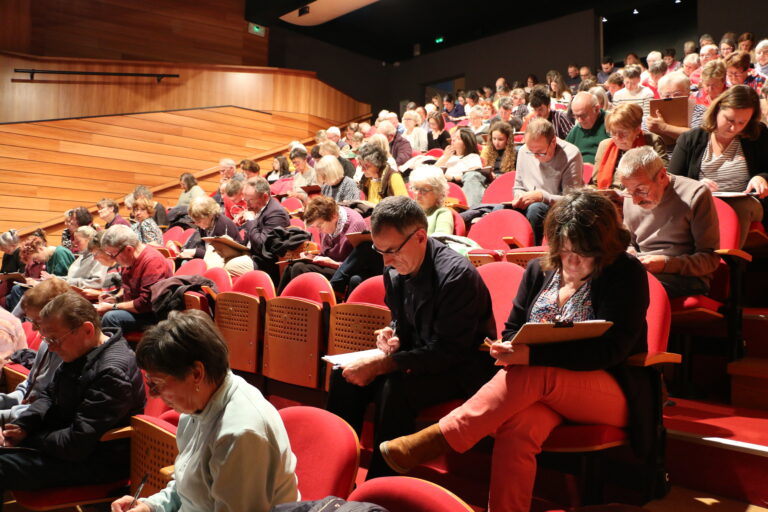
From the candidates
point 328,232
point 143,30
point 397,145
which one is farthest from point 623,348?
point 143,30

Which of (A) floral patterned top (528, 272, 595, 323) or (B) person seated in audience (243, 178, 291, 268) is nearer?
(A) floral patterned top (528, 272, 595, 323)

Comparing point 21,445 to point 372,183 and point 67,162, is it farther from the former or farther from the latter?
point 67,162

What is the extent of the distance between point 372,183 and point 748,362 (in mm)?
2715

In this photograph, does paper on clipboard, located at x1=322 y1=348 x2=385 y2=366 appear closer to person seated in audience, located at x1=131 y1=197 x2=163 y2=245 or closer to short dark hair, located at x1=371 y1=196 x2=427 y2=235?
short dark hair, located at x1=371 y1=196 x2=427 y2=235

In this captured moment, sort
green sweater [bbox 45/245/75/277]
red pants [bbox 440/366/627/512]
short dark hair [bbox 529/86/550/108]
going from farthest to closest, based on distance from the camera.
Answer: green sweater [bbox 45/245/75/277] < short dark hair [bbox 529/86/550/108] < red pants [bbox 440/366/627/512]

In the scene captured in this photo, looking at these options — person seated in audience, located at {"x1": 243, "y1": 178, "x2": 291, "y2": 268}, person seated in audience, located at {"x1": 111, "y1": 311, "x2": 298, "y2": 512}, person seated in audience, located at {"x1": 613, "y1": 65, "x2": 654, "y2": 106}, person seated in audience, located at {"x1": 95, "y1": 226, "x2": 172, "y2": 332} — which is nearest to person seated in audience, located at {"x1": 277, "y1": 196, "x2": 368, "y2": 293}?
person seated in audience, located at {"x1": 243, "y1": 178, "x2": 291, "y2": 268}

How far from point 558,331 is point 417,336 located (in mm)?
507

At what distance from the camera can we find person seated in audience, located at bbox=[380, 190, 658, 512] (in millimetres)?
1384

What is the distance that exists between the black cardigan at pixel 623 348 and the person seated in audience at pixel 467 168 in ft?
8.62

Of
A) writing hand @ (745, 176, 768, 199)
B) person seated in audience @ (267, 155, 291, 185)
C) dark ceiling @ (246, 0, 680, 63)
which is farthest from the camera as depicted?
dark ceiling @ (246, 0, 680, 63)

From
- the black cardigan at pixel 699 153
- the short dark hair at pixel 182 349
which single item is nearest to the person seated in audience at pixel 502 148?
the black cardigan at pixel 699 153

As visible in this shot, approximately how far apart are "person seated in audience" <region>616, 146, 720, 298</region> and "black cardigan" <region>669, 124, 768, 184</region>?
21.5 inches

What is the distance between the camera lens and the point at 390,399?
162 centimetres

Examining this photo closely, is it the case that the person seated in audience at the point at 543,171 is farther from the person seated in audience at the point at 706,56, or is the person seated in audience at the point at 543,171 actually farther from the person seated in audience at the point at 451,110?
the person seated in audience at the point at 451,110
